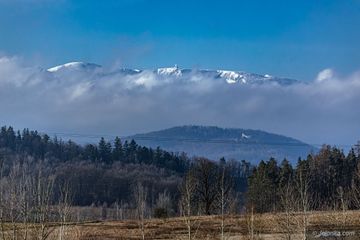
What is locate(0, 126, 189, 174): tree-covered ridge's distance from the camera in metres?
156

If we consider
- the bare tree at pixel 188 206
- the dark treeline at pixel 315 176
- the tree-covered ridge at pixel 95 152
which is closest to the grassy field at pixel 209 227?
the bare tree at pixel 188 206

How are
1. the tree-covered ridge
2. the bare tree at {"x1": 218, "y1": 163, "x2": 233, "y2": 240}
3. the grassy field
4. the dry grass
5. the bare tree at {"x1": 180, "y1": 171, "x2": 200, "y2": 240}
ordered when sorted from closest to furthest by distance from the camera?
the bare tree at {"x1": 180, "y1": 171, "x2": 200, "y2": 240}
the bare tree at {"x1": 218, "y1": 163, "x2": 233, "y2": 240}
the grassy field
the dry grass
the tree-covered ridge

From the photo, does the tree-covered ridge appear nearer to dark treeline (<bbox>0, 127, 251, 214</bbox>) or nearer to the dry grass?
dark treeline (<bbox>0, 127, 251, 214</bbox>)

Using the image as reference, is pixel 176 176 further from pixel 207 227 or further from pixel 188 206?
pixel 188 206

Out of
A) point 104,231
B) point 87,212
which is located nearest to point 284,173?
point 87,212

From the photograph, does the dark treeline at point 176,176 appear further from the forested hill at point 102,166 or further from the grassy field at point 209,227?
the grassy field at point 209,227

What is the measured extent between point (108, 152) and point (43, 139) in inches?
880

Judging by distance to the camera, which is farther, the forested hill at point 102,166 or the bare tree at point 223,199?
the forested hill at point 102,166

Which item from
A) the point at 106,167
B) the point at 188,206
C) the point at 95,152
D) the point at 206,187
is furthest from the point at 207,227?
the point at 95,152

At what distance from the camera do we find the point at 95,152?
15662 centimetres

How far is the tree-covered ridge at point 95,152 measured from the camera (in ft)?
513

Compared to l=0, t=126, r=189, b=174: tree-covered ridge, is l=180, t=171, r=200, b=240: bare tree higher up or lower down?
lower down

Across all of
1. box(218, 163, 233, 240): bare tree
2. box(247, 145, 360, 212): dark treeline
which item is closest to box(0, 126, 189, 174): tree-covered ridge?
box(247, 145, 360, 212): dark treeline

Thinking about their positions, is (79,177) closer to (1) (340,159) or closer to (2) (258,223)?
(1) (340,159)
